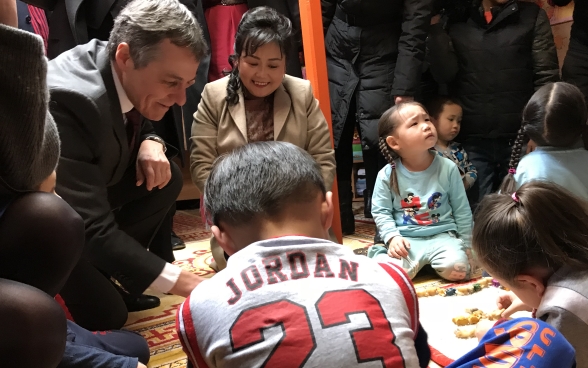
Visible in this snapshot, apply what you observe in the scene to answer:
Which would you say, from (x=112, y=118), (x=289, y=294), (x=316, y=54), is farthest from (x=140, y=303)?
(x=316, y=54)

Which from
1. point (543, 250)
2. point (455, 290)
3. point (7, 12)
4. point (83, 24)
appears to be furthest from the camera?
point (83, 24)

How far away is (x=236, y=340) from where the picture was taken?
56cm

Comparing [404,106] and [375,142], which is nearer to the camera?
[404,106]

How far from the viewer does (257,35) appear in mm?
1537

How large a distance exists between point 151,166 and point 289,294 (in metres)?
0.79

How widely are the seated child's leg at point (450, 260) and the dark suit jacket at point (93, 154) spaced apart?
31.8 inches

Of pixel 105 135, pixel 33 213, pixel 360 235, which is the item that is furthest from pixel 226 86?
pixel 33 213

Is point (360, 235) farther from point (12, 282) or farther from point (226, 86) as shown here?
point (12, 282)

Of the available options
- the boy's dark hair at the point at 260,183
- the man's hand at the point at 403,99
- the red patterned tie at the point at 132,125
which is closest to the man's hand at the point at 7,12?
the boy's dark hair at the point at 260,183

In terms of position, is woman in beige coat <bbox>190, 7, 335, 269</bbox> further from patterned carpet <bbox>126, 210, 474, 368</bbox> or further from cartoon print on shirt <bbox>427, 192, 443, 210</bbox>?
cartoon print on shirt <bbox>427, 192, 443, 210</bbox>

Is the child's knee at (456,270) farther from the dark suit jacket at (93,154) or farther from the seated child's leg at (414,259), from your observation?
the dark suit jacket at (93,154)

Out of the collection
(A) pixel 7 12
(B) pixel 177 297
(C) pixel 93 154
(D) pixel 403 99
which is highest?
(A) pixel 7 12

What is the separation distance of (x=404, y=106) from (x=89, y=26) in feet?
3.55

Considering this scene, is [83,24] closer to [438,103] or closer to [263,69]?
[263,69]
